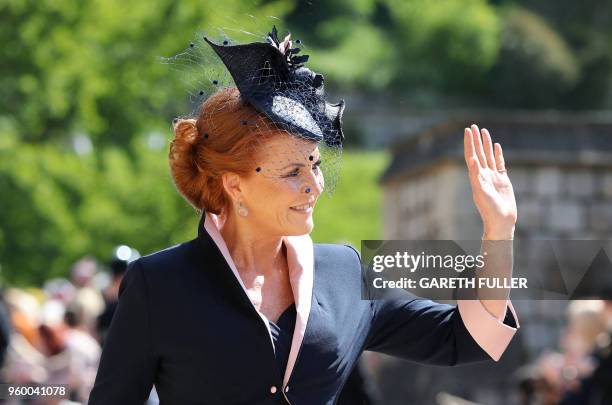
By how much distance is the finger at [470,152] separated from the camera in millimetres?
3594

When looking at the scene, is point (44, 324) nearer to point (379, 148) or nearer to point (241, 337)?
point (241, 337)

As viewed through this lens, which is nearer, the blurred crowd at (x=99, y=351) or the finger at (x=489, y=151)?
the finger at (x=489, y=151)

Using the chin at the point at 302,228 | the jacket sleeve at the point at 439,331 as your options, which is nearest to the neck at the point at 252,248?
the chin at the point at 302,228

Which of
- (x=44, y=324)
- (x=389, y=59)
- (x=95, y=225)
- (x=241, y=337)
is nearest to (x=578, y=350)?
(x=44, y=324)

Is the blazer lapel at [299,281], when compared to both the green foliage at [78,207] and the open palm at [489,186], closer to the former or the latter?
the open palm at [489,186]

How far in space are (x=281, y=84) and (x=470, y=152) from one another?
1.60 feet

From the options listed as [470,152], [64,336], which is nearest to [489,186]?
[470,152]

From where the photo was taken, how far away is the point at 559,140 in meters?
16.6

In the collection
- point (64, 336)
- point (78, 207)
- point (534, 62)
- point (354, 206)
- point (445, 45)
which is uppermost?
point (64, 336)

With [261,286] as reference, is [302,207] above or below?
above

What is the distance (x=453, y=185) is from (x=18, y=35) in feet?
17.7

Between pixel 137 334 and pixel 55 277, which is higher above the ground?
pixel 137 334

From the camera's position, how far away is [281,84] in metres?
3.61

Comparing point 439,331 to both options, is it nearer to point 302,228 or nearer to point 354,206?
point 302,228
